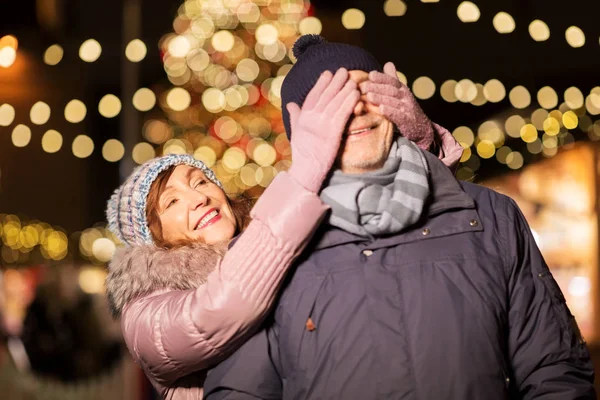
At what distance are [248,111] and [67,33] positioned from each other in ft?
7.89

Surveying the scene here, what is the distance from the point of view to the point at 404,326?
2.24 meters

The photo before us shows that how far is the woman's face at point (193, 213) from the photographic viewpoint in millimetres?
3041

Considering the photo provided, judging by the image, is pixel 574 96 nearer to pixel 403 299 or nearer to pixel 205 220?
pixel 205 220

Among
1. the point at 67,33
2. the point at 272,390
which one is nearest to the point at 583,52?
the point at 272,390

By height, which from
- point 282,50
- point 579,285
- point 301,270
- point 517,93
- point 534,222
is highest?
point 282,50

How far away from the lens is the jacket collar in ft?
7.66

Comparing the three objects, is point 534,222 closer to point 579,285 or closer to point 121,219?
point 579,285

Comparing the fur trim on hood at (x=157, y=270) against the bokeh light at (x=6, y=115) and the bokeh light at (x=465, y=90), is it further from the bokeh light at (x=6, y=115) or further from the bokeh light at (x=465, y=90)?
the bokeh light at (x=6, y=115)

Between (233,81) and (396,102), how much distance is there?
5818 millimetres

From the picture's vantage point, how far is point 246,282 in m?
2.34

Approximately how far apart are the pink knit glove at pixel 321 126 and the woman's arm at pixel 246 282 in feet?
0.16

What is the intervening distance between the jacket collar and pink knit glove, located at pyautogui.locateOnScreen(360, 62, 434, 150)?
11 cm

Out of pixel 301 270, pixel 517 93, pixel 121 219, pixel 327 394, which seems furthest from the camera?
pixel 517 93

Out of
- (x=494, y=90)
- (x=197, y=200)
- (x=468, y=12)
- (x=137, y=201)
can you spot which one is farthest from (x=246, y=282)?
(x=494, y=90)
